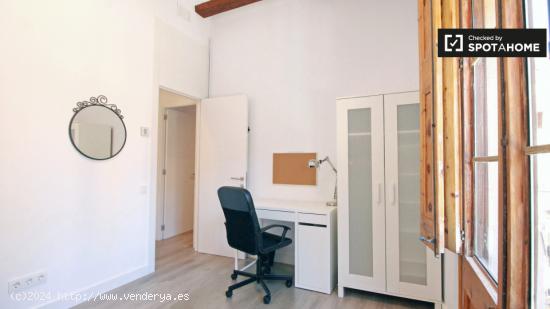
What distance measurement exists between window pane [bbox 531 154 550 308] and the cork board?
8.75 ft

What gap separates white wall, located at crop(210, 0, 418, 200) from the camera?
3.02m

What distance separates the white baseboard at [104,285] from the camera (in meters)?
2.22

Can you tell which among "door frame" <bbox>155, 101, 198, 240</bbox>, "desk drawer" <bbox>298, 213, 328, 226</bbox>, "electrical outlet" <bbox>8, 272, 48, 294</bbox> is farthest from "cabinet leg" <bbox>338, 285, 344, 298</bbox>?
"door frame" <bbox>155, 101, 198, 240</bbox>

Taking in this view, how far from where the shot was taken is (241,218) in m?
2.45

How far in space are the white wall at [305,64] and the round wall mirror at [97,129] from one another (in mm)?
1642

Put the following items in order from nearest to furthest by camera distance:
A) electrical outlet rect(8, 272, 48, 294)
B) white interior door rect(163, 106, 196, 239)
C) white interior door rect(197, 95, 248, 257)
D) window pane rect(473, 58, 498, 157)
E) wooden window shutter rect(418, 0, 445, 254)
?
window pane rect(473, 58, 498, 157), wooden window shutter rect(418, 0, 445, 254), electrical outlet rect(8, 272, 48, 294), white interior door rect(197, 95, 248, 257), white interior door rect(163, 106, 196, 239)

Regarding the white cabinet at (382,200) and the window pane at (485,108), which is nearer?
the window pane at (485,108)

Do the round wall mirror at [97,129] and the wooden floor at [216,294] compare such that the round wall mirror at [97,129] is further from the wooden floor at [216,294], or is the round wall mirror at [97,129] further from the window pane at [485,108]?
the window pane at [485,108]

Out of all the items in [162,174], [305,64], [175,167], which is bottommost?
[162,174]

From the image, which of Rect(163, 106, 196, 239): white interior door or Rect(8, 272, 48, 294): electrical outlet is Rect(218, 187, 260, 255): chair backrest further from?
Rect(163, 106, 196, 239): white interior door

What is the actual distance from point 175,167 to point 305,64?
2.85 metres

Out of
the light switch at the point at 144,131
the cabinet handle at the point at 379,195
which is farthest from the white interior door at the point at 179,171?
the cabinet handle at the point at 379,195

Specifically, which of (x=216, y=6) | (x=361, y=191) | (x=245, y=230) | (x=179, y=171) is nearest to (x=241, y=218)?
(x=245, y=230)

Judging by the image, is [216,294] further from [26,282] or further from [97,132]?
[97,132]
